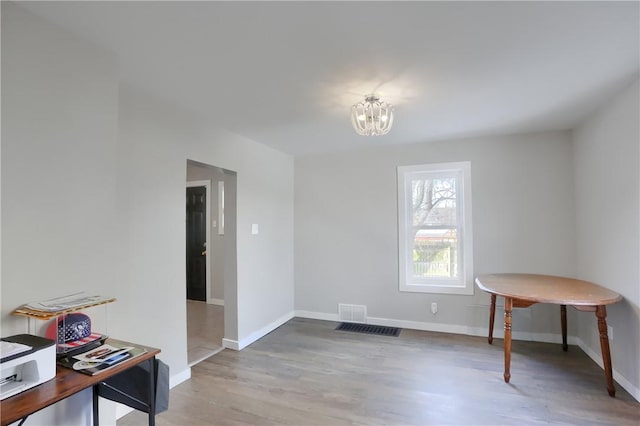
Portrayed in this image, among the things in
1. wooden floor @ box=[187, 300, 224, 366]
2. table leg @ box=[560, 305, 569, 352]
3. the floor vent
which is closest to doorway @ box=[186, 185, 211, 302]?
wooden floor @ box=[187, 300, 224, 366]

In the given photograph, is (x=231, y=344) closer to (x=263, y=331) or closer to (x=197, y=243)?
(x=263, y=331)

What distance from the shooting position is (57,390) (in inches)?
47.0

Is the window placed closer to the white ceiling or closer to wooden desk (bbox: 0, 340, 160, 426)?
the white ceiling

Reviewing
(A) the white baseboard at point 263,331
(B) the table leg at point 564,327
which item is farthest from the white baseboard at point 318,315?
(B) the table leg at point 564,327

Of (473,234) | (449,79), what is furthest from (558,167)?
(449,79)

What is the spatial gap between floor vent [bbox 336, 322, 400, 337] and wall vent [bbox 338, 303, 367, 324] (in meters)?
0.09

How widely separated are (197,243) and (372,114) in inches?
167

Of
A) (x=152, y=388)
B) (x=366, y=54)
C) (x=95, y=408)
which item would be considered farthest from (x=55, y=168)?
(x=366, y=54)

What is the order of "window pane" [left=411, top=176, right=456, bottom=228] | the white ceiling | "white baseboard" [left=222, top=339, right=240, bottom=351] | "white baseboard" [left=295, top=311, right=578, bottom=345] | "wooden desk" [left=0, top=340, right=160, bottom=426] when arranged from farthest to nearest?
"window pane" [left=411, top=176, right=456, bottom=228], "white baseboard" [left=295, top=311, right=578, bottom=345], "white baseboard" [left=222, top=339, right=240, bottom=351], the white ceiling, "wooden desk" [left=0, top=340, right=160, bottom=426]

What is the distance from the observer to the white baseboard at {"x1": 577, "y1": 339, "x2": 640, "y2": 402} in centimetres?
232

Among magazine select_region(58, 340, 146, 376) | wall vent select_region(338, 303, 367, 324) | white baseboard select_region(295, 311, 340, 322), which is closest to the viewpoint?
magazine select_region(58, 340, 146, 376)

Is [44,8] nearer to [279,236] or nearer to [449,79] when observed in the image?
[449,79]

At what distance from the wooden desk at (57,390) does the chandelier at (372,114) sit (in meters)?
1.98

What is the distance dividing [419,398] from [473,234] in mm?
2021
